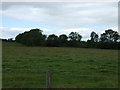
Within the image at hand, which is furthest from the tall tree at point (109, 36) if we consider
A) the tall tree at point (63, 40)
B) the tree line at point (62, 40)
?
the tall tree at point (63, 40)

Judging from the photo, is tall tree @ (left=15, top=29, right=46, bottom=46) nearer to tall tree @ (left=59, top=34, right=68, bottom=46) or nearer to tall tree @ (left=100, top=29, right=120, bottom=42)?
tall tree @ (left=59, top=34, right=68, bottom=46)

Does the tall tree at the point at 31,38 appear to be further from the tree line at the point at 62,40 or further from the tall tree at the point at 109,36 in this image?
the tall tree at the point at 109,36

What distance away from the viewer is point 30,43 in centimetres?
7562

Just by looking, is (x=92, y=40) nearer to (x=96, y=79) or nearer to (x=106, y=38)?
(x=106, y=38)

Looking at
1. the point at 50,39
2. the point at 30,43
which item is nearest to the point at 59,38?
the point at 50,39

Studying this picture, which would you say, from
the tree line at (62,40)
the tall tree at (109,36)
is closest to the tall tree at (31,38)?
the tree line at (62,40)

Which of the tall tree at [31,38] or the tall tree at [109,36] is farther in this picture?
the tall tree at [31,38]

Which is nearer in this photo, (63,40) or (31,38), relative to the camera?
(31,38)

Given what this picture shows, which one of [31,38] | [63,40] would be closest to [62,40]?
[63,40]

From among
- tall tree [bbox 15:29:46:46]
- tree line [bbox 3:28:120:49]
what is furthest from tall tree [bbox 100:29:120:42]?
tall tree [bbox 15:29:46:46]

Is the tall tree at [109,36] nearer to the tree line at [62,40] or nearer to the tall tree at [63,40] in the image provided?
the tree line at [62,40]

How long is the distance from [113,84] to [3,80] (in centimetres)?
527

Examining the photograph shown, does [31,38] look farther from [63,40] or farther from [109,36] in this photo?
[109,36]

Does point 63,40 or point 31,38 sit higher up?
point 31,38
